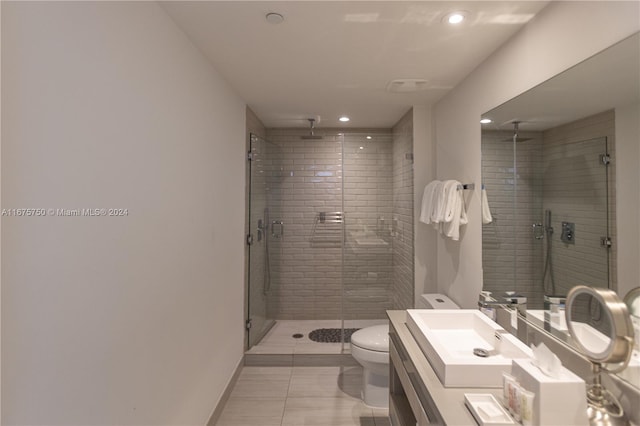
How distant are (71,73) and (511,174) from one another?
2.03 meters

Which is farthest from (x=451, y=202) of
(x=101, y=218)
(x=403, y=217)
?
(x=101, y=218)

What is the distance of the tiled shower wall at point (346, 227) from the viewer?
10.7 ft

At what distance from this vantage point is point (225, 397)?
2.37 metres

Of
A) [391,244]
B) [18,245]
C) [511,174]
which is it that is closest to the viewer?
[18,245]

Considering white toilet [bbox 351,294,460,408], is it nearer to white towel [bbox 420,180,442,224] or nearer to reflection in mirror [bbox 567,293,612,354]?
white towel [bbox 420,180,442,224]

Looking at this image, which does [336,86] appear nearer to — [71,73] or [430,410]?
[71,73]

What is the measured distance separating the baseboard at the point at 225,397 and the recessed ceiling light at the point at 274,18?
2486 millimetres

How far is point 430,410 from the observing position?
1.13m

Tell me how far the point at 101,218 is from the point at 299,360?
2.46 m

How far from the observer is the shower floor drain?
10.5 feet

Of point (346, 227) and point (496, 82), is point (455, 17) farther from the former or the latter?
point (346, 227)

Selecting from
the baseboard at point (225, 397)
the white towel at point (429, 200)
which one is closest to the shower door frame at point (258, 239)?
the baseboard at point (225, 397)

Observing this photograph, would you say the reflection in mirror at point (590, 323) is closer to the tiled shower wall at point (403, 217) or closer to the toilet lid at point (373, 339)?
the toilet lid at point (373, 339)

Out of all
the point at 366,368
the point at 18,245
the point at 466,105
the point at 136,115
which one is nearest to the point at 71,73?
the point at 136,115
